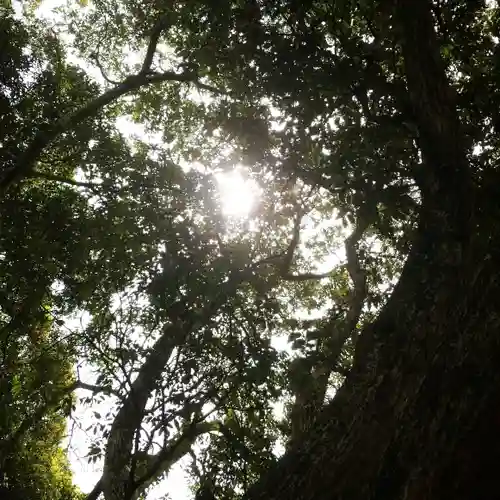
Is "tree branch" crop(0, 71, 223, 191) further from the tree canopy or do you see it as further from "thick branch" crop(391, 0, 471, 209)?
"thick branch" crop(391, 0, 471, 209)

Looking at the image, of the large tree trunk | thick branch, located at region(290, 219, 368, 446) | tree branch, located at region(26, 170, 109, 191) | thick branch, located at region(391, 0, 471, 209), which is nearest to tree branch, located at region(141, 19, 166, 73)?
tree branch, located at region(26, 170, 109, 191)

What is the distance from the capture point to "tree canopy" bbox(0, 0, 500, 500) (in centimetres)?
345

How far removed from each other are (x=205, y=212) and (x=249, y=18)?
3.23 m

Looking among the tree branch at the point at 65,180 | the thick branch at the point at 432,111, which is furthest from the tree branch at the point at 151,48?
the thick branch at the point at 432,111

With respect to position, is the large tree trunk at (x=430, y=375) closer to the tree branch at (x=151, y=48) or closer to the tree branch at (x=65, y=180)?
the tree branch at (x=65, y=180)

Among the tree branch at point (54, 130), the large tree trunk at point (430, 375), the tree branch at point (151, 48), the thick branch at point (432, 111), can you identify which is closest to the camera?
the large tree trunk at point (430, 375)

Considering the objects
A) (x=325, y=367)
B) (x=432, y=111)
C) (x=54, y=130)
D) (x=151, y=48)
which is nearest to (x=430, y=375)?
(x=432, y=111)

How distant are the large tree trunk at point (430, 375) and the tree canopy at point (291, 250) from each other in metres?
0.01

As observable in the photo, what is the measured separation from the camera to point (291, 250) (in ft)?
36.8

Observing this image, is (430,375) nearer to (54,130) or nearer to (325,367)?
(325,367)

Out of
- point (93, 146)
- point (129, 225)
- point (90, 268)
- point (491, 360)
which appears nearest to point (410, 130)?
point (491, 360)

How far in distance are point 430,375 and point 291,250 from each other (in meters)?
7.81

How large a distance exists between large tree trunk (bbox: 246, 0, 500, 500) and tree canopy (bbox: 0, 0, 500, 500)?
0.01 m

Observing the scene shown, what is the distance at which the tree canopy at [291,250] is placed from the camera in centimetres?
345
